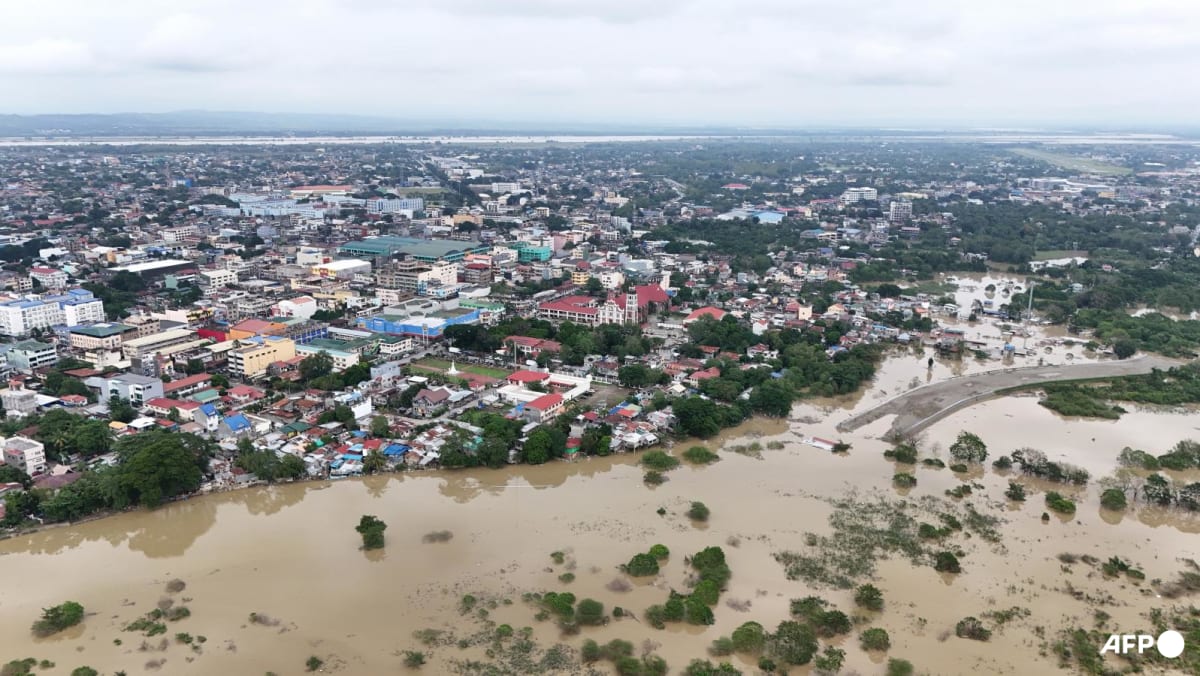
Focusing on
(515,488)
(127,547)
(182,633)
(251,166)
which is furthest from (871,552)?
(251,166)

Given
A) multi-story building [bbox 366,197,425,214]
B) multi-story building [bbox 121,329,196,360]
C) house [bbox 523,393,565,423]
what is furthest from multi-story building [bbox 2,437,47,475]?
multi-story building [bbox 366,197,425,214]

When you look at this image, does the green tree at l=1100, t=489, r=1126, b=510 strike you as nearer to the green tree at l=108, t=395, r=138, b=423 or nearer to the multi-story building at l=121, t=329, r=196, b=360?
the green tree at l=108, t=395, r=138, b=423

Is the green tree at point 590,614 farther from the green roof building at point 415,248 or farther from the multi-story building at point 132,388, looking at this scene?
the green roof building at point 415,248

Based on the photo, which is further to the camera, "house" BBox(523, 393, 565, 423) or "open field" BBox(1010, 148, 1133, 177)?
"open field" BBox(1010, 148, 1133, 177)

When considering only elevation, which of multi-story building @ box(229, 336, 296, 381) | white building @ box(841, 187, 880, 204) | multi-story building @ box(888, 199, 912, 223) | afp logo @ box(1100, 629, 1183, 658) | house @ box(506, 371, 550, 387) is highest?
white building @ box(841, 187, 880, 204)

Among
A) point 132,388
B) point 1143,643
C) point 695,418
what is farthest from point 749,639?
point 132,388

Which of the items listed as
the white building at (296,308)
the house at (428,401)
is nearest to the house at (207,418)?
the house at (428,401)

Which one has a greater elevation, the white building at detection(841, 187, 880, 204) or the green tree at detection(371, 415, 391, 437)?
the white building at detection(841, 187, 880, 204)
